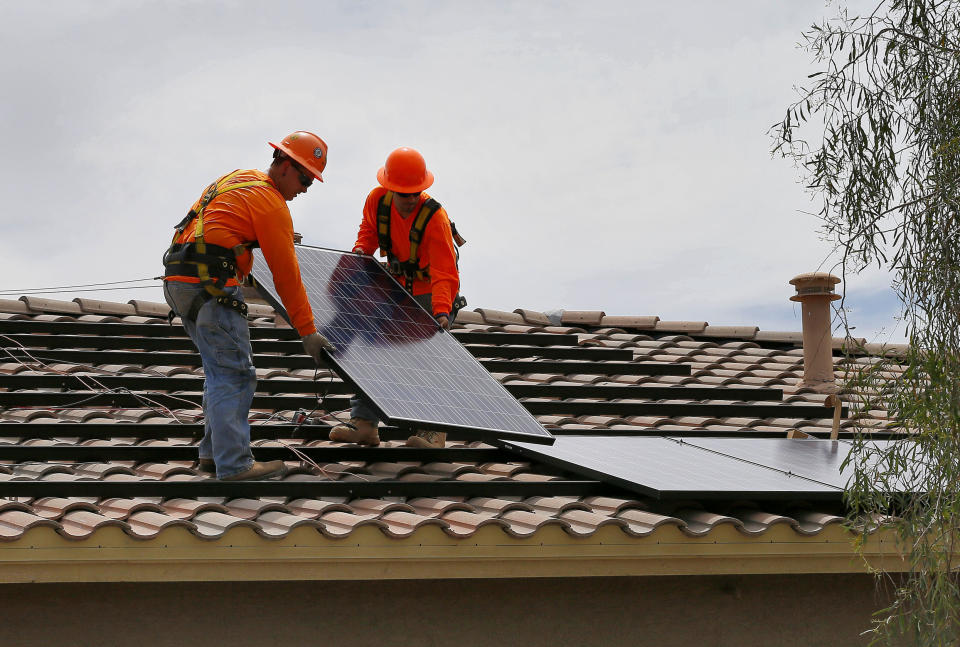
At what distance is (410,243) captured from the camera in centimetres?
794

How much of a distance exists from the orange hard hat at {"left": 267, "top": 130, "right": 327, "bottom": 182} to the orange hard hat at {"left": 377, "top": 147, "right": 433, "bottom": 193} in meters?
1.21

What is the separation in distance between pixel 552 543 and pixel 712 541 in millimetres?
962

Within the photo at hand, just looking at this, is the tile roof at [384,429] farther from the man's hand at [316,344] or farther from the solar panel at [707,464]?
the man's hand at [316,344]

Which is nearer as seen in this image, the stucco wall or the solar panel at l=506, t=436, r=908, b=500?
the stucco wall

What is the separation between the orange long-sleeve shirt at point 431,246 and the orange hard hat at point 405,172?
0.71ft

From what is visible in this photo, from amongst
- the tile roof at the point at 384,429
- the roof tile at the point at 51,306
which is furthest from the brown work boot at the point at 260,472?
the roof tile at the point at 51,306

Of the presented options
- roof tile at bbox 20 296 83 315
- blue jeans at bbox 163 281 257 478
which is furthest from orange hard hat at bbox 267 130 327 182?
roof tile at bbox 20 296 83 315

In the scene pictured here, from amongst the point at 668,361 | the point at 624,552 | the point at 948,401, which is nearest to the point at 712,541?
the point at 624,552

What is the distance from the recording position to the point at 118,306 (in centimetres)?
1090

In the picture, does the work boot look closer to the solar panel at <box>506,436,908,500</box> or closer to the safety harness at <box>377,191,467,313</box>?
the solar panel at <box>506,436,908,500</box>

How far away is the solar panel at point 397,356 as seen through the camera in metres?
6.31

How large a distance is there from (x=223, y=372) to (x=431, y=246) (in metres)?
2.19

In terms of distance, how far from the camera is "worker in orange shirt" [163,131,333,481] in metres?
6.06

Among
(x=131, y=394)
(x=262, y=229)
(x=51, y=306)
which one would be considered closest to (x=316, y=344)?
(x=262, y=229)
